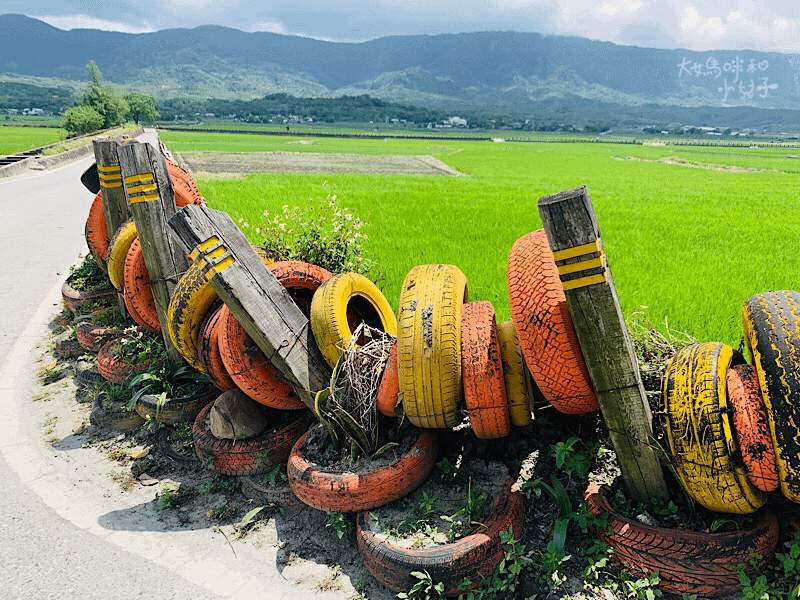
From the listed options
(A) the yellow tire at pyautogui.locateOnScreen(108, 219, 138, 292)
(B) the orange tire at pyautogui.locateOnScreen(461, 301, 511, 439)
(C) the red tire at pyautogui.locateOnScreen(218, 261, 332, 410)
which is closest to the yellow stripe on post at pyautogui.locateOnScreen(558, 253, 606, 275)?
(B) the orange tire at pyautogui.locateOnScreen(461, 301, 511, 439)

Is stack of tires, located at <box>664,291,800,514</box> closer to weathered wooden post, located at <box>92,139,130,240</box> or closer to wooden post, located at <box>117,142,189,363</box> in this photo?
wooden post, located at <box>117,142,189,363</box>

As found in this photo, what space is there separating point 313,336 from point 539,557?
1.93 metres

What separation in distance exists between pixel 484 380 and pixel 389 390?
63 centimetres

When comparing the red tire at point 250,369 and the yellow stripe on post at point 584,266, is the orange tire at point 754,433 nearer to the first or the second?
the yellow stripe on post at point 584,266

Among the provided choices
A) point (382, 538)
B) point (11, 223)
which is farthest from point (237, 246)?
point (11, 223)

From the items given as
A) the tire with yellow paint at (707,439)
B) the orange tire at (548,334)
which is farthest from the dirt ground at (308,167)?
the tire with yellow paint at (707,439)

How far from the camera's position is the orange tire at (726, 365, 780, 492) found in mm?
2510

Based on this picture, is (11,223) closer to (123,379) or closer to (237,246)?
(123,379)

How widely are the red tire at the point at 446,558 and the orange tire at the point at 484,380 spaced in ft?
1.58

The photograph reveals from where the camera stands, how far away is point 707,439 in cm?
260

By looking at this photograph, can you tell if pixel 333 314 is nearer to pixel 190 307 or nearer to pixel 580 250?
pixel 190 307

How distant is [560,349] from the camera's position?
2812 millimetres

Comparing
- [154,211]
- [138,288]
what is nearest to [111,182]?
[138,288]

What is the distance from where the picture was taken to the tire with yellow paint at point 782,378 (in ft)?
7.93
